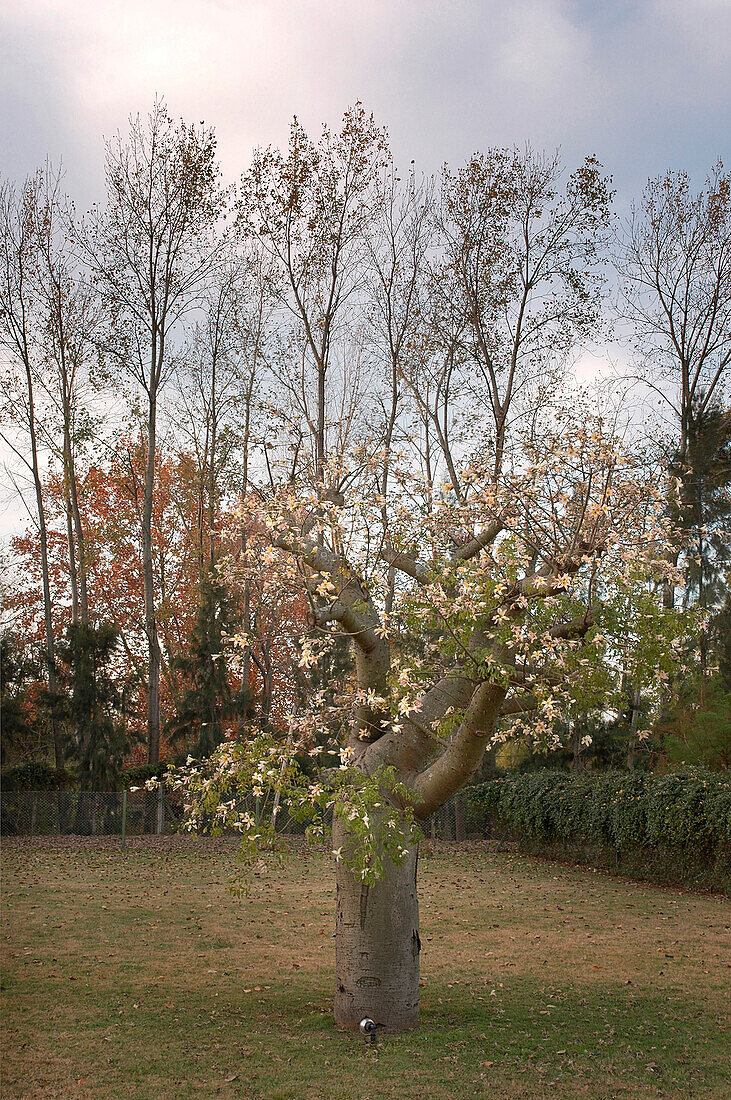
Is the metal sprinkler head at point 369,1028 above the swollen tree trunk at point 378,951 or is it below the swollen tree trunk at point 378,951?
below

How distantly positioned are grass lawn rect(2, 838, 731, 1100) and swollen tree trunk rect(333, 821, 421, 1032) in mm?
211

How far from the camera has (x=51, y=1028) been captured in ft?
20.8

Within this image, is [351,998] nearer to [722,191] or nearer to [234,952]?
[234,952]

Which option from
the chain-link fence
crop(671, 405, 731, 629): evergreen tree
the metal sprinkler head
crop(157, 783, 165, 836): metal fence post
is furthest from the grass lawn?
crop(671, 405, 731, 629): evergreen tree

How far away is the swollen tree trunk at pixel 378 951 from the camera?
20.9ft

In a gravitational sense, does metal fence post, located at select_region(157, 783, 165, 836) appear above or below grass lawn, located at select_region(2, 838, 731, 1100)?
above

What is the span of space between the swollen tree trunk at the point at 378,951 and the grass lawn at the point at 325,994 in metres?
0.21

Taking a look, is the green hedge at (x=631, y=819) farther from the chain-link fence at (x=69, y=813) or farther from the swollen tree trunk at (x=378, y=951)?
the swollen tree trunk at (x=378, y=951)

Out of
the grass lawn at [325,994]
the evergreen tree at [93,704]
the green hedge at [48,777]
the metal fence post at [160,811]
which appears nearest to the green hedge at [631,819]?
the grass lawn at [325,994]

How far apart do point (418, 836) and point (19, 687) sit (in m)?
16.7

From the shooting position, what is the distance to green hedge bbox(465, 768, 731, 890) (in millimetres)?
13031

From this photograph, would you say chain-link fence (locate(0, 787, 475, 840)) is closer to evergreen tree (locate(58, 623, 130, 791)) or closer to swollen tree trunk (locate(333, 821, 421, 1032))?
evergreen tree (locate(58, 623, 130, 791))

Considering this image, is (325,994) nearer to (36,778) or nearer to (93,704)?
(93,704)

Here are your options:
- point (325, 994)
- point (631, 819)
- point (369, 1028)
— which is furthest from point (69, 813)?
point (369, 1028)
